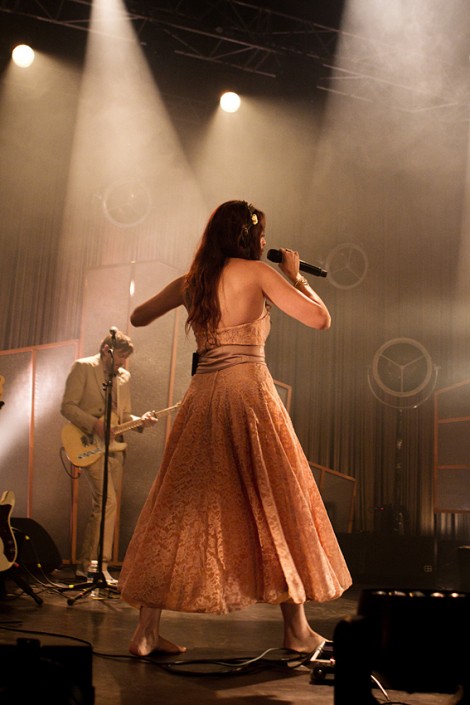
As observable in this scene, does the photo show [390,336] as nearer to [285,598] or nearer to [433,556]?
[433,556]

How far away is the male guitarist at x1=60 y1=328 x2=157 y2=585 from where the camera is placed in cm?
624

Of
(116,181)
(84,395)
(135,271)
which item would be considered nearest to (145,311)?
(84,395)

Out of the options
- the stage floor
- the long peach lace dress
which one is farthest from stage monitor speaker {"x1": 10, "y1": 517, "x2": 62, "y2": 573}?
the long peach lace dress

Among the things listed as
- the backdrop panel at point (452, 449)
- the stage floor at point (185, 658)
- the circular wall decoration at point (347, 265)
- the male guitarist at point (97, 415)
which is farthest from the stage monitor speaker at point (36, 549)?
the circular wall decoration at point (347, 265)

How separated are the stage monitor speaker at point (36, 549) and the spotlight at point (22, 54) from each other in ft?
14.7

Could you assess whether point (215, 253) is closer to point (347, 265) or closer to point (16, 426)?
point (16, 426)

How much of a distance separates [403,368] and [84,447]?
3.39 meters

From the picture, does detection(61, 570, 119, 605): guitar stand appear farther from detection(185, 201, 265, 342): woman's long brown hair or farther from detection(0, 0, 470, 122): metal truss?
detection(0, 0, 470, 122): metal truss

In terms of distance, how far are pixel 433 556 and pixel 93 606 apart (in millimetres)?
2959

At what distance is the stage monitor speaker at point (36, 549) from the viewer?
19.2 ft

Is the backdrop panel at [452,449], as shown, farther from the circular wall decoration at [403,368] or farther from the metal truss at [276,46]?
the metal truss at [276,46]

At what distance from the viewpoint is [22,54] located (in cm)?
761

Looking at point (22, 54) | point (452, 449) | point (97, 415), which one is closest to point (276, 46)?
point (22, 54)

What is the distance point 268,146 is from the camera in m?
8.56
